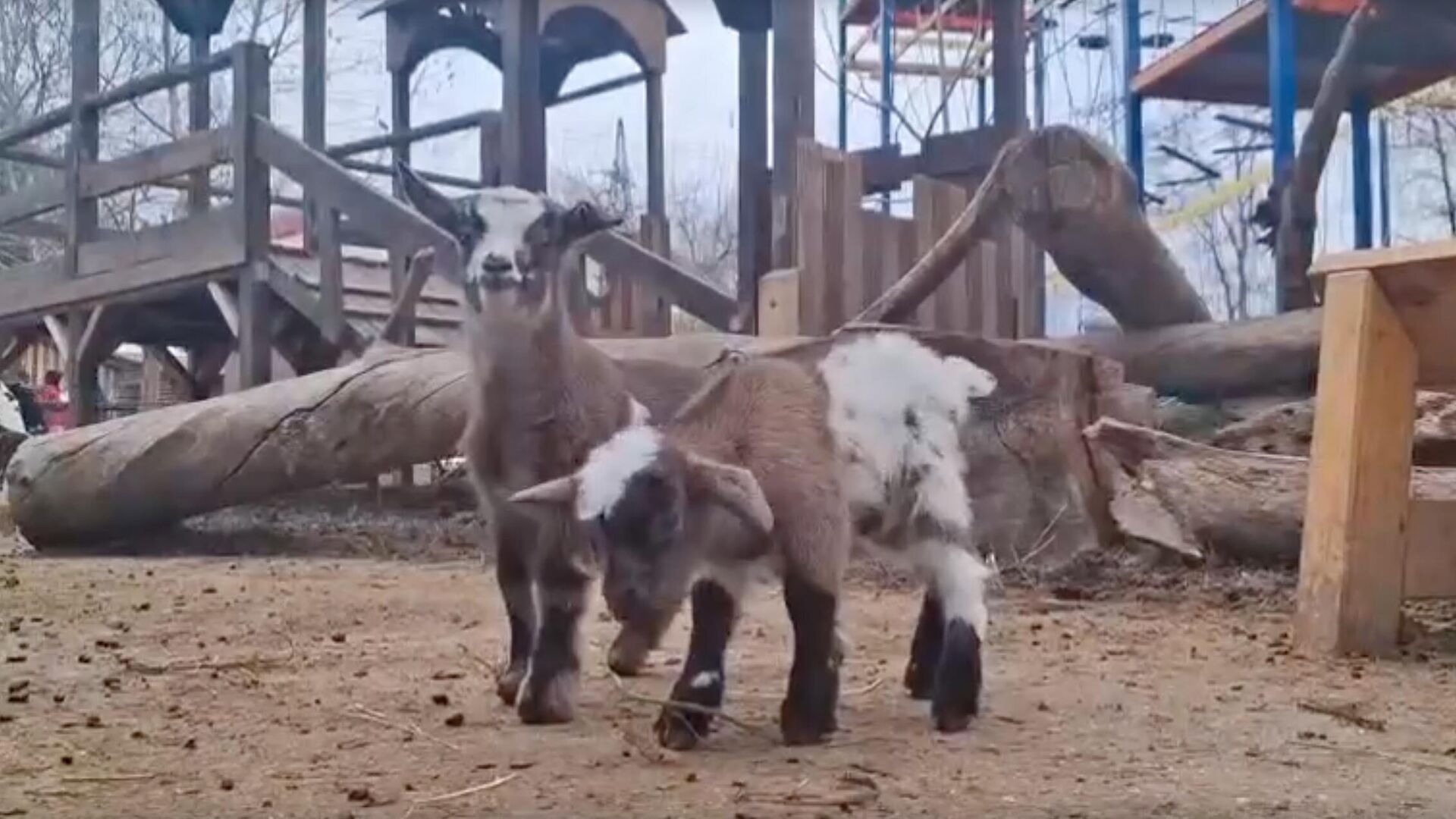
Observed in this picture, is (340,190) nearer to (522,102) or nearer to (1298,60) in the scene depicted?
(522,102)

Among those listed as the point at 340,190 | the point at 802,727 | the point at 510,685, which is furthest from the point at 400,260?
the point at 802,727

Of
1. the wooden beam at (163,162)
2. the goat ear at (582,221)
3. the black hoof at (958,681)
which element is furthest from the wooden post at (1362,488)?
the wooden beam at (163,162)

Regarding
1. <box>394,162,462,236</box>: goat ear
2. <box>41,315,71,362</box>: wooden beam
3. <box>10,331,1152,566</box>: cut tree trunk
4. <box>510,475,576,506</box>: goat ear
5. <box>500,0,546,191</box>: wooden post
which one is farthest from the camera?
<box>41,315,71,362</box>: wooden beam

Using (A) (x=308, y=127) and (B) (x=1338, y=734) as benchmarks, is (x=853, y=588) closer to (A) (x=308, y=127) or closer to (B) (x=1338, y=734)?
(B) (x=1338, y=734)

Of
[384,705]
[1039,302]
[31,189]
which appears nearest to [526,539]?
[384,705]

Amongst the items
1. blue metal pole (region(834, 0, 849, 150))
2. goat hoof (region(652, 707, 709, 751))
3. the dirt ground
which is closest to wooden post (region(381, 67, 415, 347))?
blue metal pole (region(834, 0, 849, 150))

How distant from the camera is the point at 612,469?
234 cm

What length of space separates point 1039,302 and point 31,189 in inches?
159

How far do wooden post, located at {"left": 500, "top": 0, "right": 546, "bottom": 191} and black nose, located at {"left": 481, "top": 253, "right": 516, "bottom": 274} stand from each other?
75 cm

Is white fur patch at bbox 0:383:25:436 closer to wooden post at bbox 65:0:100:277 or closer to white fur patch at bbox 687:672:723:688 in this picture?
wooden post at bbox 65:0:100:277

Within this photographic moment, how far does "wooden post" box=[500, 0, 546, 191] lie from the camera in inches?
143

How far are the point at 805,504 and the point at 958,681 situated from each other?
371 mm

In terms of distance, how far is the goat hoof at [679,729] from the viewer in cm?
231

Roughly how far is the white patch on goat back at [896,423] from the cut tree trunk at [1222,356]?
219 cm
